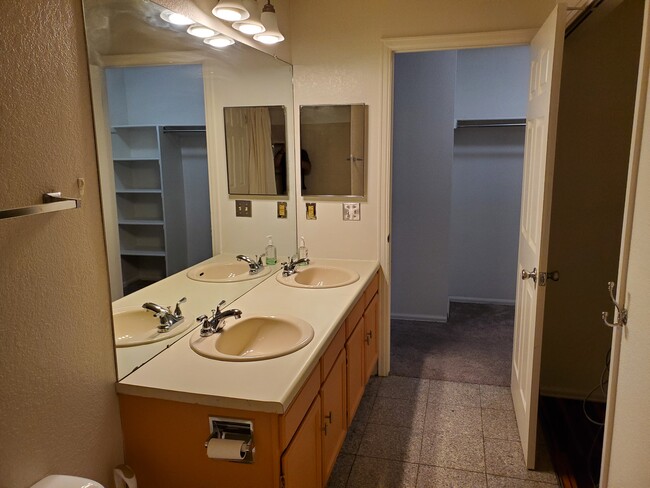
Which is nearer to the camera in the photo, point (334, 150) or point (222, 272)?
point (222, 272)

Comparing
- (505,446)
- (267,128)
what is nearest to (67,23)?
(267,128)

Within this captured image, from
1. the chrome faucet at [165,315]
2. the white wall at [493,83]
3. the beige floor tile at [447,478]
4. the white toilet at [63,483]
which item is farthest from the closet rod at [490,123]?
the white toilet at [63,483]

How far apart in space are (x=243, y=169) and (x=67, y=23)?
4.24ft

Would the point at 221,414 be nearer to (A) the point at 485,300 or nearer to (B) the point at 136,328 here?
(B) the point at 136,328

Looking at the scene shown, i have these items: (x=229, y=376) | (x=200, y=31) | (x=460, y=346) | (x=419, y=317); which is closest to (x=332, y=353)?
(x=229, y=376)

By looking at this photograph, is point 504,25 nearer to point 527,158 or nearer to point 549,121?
point 527,158

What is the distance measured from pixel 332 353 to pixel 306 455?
1.40 ft

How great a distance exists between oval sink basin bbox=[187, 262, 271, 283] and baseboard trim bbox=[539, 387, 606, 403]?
178 cm

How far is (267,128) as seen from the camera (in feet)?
9.04

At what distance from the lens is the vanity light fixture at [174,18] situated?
1740 mm

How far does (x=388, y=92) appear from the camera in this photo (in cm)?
282

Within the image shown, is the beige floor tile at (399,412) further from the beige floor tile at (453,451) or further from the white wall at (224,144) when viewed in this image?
the white wall at (224,144)

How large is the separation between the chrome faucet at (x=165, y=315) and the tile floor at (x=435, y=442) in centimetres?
102

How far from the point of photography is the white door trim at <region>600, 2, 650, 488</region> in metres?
1.41
